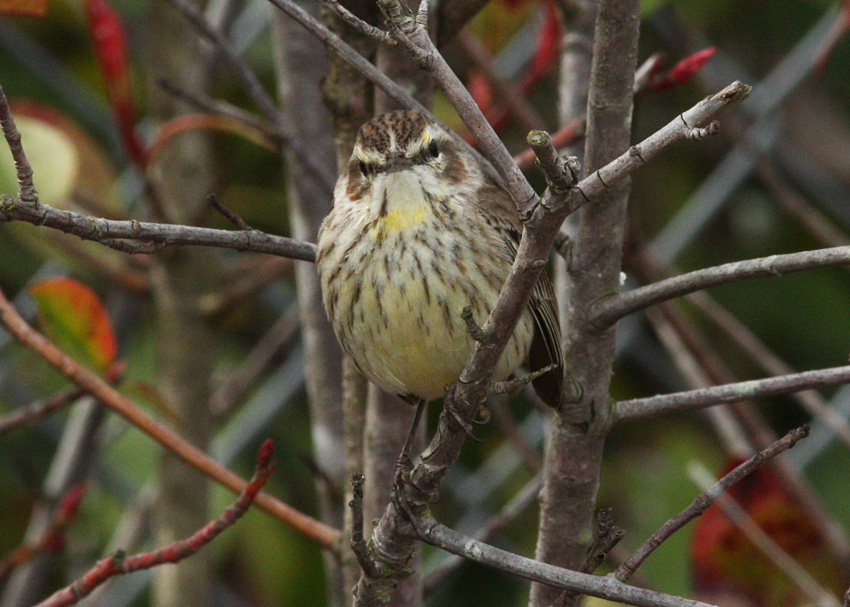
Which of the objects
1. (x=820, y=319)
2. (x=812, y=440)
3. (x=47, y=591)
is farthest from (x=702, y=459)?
(x=47, y=591)

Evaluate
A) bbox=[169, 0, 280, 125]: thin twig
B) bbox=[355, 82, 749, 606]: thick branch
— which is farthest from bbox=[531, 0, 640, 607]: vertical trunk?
bbox=[169, 0, 280, 125]: thin twig

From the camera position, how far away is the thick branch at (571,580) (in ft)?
3.54

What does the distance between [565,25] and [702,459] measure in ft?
4.33

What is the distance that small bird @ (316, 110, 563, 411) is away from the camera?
1.60 meters

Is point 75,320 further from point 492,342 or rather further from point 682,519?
point 682,519

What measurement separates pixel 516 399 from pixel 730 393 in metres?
1.93

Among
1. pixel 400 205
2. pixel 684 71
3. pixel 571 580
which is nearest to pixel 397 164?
pixel 400 205

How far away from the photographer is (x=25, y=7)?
1.53 meters

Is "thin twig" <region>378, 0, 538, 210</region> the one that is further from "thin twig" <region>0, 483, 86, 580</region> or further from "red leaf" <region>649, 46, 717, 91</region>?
"thin twig" <region>0, 483, 86, 580</region>

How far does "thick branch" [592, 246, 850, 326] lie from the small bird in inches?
6.2

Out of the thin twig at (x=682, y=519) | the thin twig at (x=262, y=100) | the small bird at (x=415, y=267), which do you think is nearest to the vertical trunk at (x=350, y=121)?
the small bird at (x=415, y=267)

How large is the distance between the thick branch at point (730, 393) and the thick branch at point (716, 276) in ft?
0.35

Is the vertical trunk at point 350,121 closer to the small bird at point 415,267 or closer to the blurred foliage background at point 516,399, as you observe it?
the small bird at point 415,267

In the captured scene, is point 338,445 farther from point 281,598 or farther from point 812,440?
point 812,440
